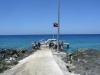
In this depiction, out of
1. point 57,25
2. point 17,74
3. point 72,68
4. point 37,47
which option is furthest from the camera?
point 37,47

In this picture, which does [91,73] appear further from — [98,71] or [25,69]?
[25,69]

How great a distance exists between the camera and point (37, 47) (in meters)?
45.2

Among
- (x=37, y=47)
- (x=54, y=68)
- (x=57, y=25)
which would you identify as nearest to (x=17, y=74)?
(x=54, y=68)

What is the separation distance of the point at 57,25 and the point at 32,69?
13.9 m

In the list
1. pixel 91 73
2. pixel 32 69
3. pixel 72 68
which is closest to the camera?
pixel 32 69

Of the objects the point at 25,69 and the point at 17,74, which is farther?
the point at 25,69

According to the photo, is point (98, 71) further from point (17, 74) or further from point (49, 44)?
point (49, 44)

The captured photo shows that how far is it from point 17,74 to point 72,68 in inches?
337

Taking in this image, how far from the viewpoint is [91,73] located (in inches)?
1003

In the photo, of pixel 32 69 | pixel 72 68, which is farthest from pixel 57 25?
pixel 32 69

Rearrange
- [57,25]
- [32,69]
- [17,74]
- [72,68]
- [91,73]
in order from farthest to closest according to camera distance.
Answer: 1. [57,25]
2. [72,68]
3. [91,73]
4. [32,69]
5. [17,74]

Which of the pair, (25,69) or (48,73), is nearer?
(48,73)

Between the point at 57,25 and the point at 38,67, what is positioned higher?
the point at 57,25

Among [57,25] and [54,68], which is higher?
[57,25]
